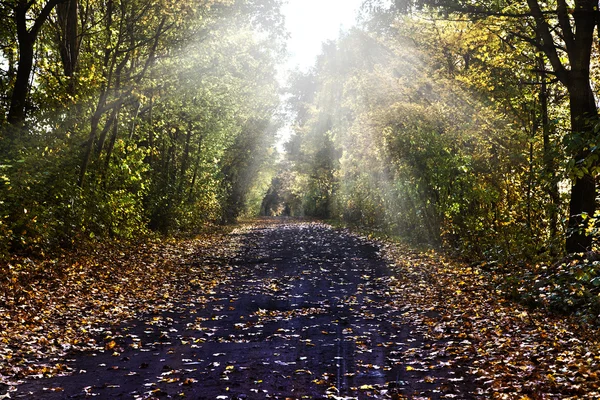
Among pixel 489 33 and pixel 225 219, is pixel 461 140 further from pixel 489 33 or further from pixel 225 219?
pixel 225 219

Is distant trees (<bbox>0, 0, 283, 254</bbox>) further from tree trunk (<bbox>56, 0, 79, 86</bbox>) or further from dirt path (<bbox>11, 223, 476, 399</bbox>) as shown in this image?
dirt path (<bbox>11, 223, 476, 399</bbox>)

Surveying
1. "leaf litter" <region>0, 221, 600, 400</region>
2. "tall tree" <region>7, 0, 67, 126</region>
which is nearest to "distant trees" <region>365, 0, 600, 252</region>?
"leaf litter" <region>0, 221, 600, 400</region>

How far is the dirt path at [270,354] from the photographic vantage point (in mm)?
6375

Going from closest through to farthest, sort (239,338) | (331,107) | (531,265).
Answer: (239,338)
(531,265)
(331,107)

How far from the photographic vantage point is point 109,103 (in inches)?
738

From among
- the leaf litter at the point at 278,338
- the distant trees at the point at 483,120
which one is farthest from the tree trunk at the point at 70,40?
the distant trees at the point at 483,120

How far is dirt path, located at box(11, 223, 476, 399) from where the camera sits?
6.38 m

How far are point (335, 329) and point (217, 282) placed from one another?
589 cm

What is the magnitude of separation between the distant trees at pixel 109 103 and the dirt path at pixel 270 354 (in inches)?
204

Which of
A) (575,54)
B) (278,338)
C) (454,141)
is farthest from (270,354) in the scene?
(454,141)

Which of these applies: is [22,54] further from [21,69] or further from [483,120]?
[483,120]

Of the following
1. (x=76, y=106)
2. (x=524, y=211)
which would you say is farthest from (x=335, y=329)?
(x=76, y=106)

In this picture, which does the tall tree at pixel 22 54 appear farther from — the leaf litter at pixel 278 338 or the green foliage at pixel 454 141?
the green foliage at pixel 454 141

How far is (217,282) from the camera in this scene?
1454cm
